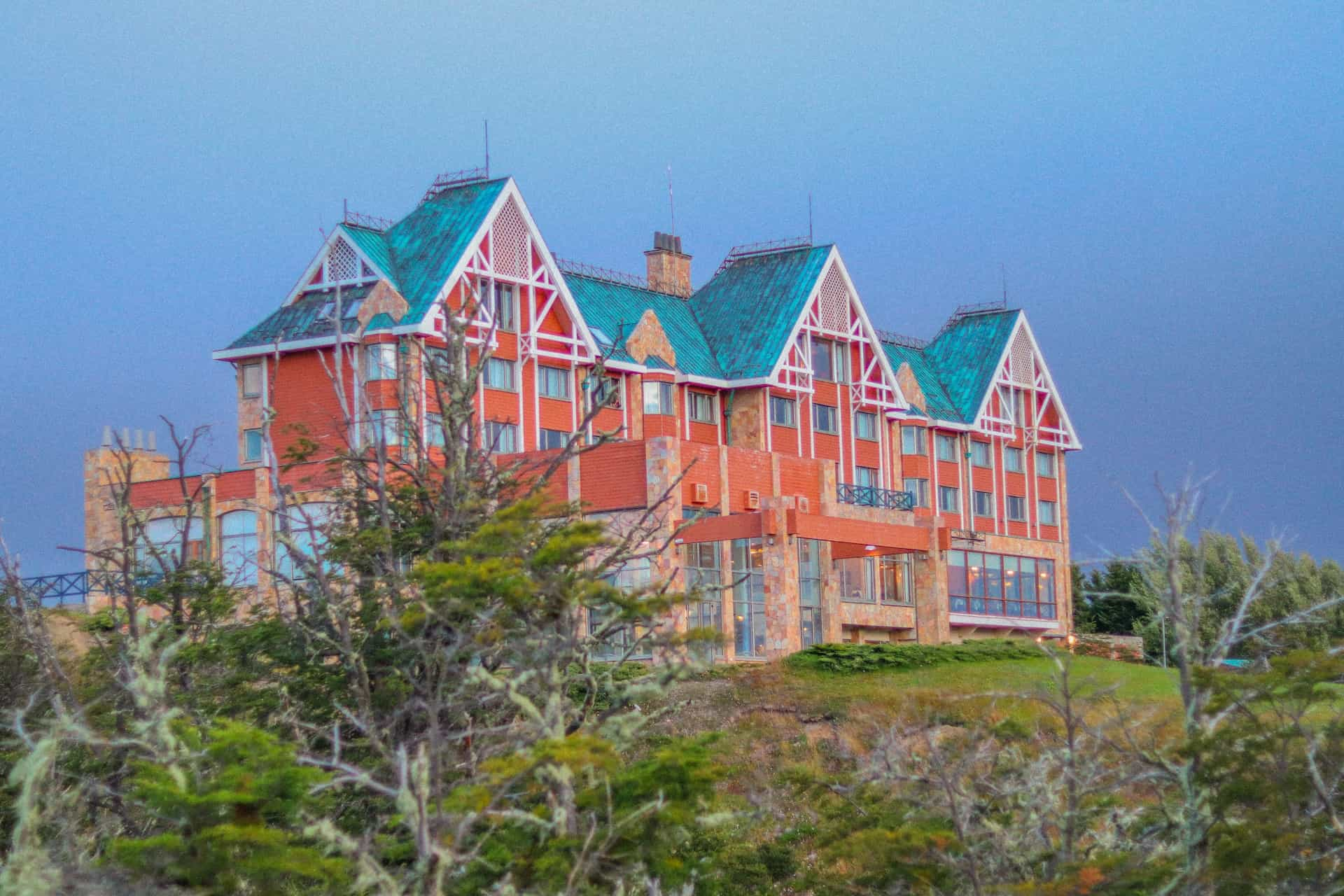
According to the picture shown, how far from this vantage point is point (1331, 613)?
55219 millimetres

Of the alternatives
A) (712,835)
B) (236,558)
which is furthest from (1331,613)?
(712,835)

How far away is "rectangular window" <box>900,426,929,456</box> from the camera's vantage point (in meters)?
59.2

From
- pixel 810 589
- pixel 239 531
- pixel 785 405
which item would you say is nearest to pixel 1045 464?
pixel 785 405

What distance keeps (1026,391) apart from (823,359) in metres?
13.6

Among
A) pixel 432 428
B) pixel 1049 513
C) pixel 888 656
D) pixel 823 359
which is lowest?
pixel 888 656

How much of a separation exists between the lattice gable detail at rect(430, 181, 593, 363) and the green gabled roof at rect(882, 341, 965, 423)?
15.7 m

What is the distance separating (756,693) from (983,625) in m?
22.2

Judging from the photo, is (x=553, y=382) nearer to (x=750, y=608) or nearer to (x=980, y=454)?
(x=750, y=608)

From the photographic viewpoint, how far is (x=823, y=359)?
54656 millimetres

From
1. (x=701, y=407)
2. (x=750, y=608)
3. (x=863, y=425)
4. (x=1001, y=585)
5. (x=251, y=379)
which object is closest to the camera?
(x=750, y=608)

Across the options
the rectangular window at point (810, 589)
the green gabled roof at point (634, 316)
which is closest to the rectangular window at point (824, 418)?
the green gabled roof at point (634, 316)

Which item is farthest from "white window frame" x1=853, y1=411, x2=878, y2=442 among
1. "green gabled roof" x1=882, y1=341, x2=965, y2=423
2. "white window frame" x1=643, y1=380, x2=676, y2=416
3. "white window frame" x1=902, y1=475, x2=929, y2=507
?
"white window frame" x1=643, y1=380, x2=676, y2=416

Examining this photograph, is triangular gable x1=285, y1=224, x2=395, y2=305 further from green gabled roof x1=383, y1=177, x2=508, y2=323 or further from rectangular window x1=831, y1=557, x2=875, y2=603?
rectangular window x1=831, y1=557, x2=875, y2=603

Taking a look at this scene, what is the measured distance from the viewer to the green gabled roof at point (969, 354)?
6278cm
